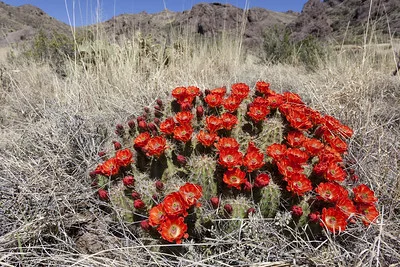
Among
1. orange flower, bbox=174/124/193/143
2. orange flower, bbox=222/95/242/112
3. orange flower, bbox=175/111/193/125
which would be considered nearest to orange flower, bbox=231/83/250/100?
orange flower, bbox=222/95/242/112

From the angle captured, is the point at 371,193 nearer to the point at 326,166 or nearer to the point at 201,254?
the point at 326,166

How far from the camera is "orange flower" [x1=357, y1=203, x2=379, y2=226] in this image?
1.63m

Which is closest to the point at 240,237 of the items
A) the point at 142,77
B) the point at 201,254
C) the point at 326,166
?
the point at 201,254

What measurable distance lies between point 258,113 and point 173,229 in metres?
0.98

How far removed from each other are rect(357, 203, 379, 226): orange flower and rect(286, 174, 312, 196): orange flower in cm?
36

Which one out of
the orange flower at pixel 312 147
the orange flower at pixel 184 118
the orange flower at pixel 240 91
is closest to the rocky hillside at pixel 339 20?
the orange flower at pixel 240 91

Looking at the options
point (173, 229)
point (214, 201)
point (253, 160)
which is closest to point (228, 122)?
point (253, 160)

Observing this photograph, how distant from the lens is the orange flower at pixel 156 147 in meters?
1.78

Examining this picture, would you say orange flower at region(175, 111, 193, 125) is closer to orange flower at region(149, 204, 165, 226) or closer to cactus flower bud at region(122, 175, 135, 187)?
cactus flower bud at region(122, 175, 135, 187)

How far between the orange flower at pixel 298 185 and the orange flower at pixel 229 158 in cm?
30

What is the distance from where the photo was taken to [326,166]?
5.59 ft

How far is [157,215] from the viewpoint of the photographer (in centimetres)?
158

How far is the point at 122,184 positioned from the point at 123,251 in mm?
412

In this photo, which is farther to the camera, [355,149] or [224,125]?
[355,149]
